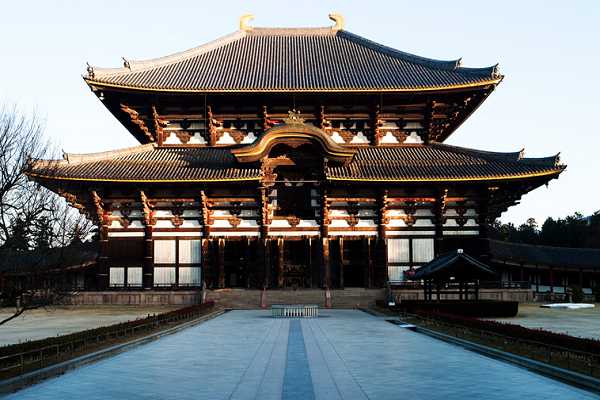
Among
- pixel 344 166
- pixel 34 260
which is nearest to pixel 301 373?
pixel 34 260

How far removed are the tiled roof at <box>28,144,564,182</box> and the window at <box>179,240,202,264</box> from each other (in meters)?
4.84

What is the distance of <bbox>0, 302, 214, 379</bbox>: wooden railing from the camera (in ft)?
46.9

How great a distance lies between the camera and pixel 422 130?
43.5 m

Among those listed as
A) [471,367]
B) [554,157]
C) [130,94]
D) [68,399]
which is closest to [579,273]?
[554,157]

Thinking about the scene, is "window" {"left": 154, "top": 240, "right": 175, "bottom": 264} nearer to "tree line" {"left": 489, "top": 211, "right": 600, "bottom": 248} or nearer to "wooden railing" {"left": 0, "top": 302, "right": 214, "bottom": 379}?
"wooden railing" {"left": 0, "top": 302, "right": 214, "bottom": 379}

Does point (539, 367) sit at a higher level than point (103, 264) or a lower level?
lower

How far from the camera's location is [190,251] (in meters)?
40.8

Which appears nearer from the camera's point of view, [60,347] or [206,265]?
[60,347]

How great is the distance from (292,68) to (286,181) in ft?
33.1

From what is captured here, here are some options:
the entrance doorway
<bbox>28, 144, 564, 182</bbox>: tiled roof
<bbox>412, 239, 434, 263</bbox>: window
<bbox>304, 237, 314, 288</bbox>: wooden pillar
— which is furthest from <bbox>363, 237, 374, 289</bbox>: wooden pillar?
<bbox>28, 144, 564, 182</bbox>: tiled roof

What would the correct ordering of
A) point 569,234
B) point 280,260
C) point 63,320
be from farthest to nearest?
1. point 569,234
2. point 280,260
3. point 63,320

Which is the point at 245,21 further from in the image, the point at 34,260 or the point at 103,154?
the point at 34,260

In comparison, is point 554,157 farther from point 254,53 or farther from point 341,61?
point 254,53

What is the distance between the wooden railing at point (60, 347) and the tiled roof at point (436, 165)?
60.9 feet
